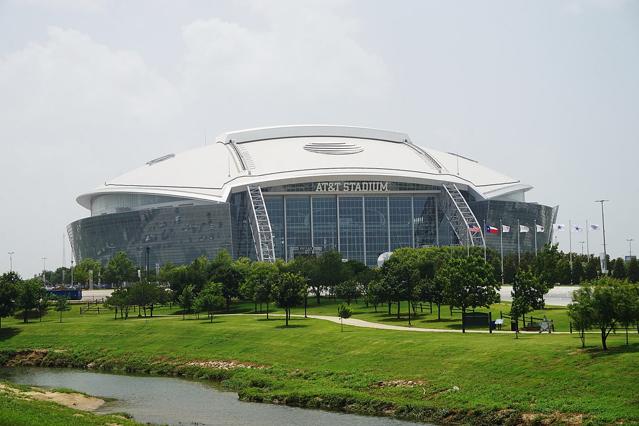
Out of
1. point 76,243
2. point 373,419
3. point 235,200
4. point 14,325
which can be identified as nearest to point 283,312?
point 14,325

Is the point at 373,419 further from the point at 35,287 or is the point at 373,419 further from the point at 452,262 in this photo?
the point at 35,287

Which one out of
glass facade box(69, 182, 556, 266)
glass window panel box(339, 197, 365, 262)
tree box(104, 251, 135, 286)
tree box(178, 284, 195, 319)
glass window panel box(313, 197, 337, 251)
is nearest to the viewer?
tree box(178, 284, 195, 319)

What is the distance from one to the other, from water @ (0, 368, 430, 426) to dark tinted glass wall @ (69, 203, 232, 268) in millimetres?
89322

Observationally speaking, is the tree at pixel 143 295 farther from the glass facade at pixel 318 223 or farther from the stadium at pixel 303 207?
the glass facade at pixel 318 223

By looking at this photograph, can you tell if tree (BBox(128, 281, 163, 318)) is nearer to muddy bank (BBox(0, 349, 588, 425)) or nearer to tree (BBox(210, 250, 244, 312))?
tree (BBox(210, 250, 244, 312))

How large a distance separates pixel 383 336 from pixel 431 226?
4112 inches

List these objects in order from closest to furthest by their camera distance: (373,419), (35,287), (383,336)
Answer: (373,419) → (383,336) → (35,287)

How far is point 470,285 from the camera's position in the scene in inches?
2515

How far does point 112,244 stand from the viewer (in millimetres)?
163125

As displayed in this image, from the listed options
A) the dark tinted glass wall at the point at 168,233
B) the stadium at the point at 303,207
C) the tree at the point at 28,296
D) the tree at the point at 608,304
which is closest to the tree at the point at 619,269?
the stadium at the point at 303,207

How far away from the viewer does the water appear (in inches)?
1626

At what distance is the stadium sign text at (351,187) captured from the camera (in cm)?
15562

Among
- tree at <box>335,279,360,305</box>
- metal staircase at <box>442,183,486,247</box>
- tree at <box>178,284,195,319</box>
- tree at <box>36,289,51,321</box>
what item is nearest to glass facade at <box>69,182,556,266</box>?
metal staircase at <box>442,183,486,247</box>

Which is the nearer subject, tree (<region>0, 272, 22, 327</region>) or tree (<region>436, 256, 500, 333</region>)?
tree (<region>436, 256, 500, 333</region>)
